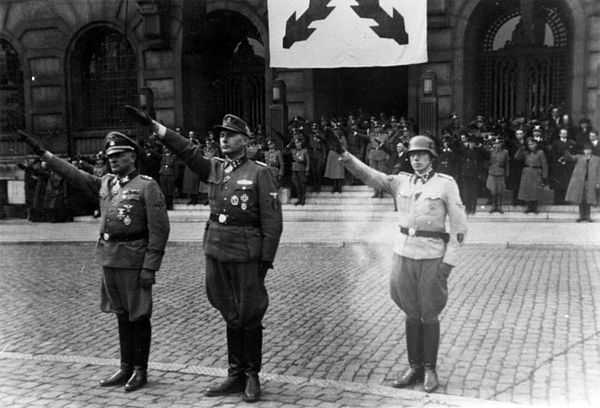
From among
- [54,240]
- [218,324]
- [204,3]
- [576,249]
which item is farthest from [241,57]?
[218,324]

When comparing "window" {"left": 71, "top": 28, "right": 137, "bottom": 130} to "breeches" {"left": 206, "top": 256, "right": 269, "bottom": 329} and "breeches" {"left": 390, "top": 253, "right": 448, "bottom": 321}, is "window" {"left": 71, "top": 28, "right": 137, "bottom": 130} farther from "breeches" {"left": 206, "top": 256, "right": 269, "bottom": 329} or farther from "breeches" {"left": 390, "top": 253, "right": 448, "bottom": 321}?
"breeches" {"left": 390, "top": 253, "right": 448, "bottom": 321}

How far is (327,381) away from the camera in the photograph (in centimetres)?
530

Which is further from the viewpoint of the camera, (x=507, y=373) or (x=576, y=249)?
(x=576, y=249)

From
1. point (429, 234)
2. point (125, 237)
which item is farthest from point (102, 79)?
point (429, 234)

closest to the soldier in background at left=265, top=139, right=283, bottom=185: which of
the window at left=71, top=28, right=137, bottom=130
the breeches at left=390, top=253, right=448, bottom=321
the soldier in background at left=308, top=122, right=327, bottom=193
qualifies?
the soldier in background at left=308, top=122, right=327, bottom=193

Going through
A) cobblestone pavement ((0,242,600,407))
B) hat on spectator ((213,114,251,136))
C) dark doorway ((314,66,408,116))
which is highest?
dark doorway ((314,66,408,116))

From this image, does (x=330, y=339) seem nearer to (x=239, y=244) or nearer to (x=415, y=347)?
(x=415, y=347)

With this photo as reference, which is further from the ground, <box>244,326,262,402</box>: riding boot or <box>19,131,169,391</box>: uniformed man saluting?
<box>19,131,169,391</box>: uniformed man saluting

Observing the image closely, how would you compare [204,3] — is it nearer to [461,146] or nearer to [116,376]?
[461,146]

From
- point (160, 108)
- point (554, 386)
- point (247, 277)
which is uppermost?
point (160, 108)

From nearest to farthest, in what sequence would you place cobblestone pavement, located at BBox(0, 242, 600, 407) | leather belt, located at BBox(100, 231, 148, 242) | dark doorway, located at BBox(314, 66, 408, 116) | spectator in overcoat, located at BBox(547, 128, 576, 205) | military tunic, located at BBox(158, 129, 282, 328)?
cobblestone pavement, located at BBox(0, 242, 600, 407) → military tunic, located at BBox(158, 129, 282, 328) → leather belt, located at BBox(100, 231, 148, 242) → spectator in overcoat, located at BBox(547, 128, 576, 205) → dark doorway, located at BBox(314, 66, 408, 116)

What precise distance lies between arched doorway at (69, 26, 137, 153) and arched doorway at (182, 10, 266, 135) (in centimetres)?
215

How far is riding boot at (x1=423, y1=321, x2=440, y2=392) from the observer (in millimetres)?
5160

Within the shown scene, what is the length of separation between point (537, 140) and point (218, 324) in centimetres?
1128
